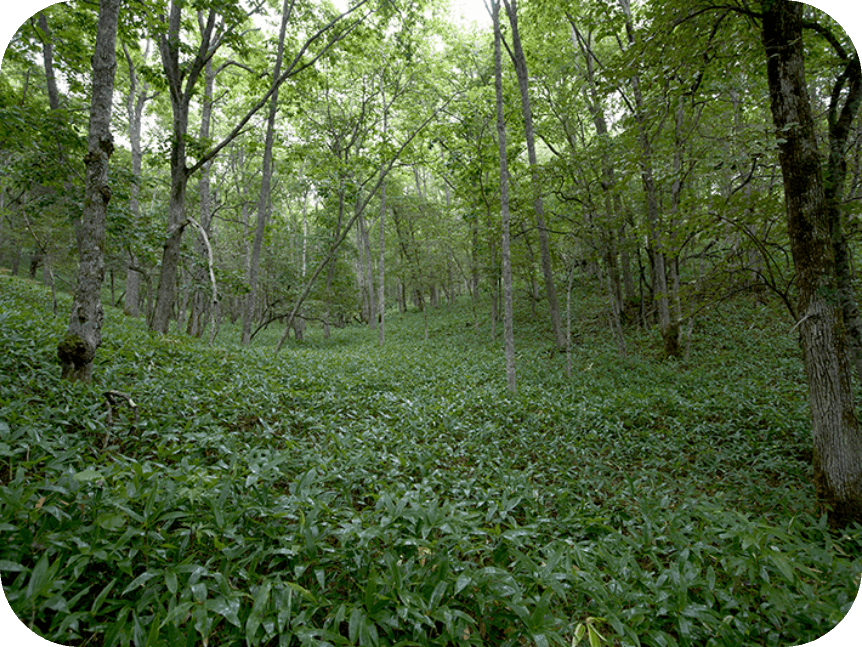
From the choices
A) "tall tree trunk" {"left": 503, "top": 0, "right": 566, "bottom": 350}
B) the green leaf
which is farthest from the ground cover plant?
"tall tree trunk" {"left": 503, "top": 0, "right": 566, "bottom": 350}

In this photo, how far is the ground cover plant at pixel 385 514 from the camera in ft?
6.33

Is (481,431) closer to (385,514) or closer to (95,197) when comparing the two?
(385,514)

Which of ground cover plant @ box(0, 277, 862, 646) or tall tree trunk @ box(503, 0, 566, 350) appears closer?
ground cover plant @ box(0, 277, 862, 646)

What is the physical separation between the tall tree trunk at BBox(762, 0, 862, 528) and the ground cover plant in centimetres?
44

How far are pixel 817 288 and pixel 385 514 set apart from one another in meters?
4.63

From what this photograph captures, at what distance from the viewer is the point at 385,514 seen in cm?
298

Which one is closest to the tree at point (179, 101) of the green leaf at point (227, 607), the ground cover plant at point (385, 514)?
the ground cover plant at point (385, 514)

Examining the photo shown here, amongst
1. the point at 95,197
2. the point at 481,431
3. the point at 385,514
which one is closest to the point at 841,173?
the point at 481,431

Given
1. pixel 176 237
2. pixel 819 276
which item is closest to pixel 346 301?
pixel 176 237

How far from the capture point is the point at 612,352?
10570 mm

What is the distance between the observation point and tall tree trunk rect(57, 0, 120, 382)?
3.42 meters

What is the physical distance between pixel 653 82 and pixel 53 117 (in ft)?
26.1

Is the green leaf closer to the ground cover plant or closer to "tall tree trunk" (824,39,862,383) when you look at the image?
the ground cover plant

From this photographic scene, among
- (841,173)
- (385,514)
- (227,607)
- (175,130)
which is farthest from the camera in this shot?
(175,130)
